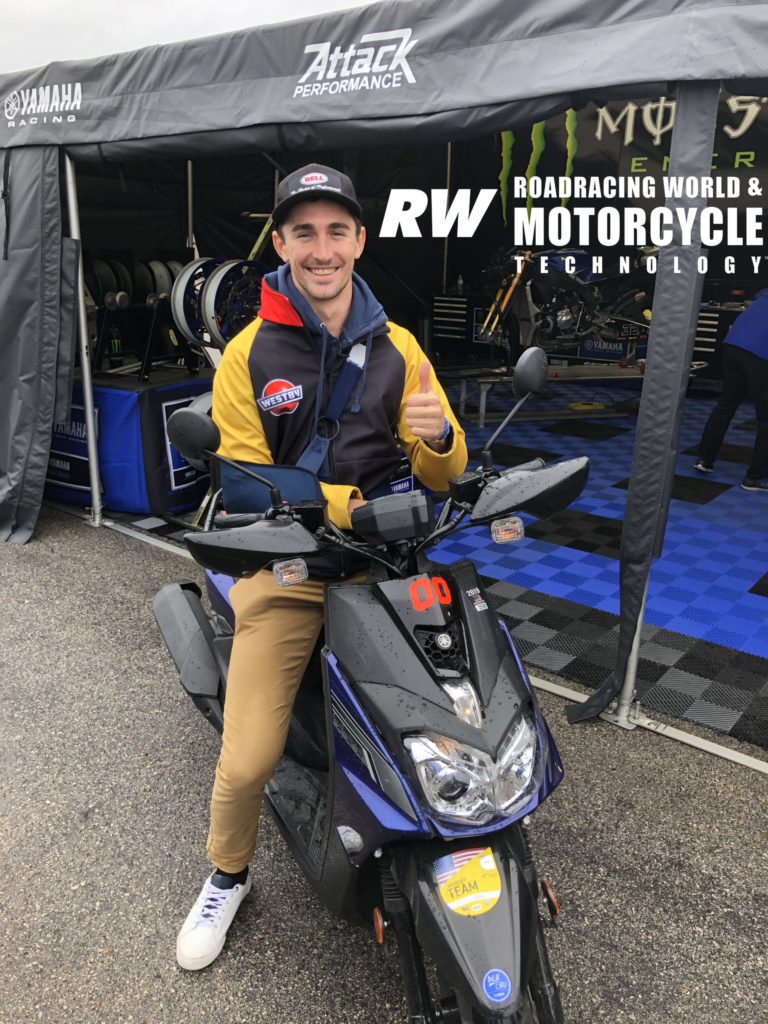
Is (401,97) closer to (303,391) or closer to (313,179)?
(313,179)

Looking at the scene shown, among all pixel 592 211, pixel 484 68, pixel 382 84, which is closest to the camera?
A: pixel 484 68

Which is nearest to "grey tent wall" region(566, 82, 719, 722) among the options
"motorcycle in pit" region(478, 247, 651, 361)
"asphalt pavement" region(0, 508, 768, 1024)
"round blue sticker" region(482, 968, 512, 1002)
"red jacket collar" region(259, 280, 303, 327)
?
"asphalt pavement" region(0, 508, 768, 1024)

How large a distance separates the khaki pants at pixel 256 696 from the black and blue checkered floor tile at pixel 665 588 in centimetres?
164

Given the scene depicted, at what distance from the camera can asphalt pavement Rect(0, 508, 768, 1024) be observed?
6.20ft

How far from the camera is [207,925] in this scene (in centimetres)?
200

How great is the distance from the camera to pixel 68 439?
5.06m

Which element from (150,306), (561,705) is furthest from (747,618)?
(150,306)

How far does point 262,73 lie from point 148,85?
0.73m

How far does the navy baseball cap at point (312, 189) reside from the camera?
1.89 meters

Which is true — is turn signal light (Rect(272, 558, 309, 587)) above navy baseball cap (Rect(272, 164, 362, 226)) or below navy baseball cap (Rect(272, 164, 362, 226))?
below

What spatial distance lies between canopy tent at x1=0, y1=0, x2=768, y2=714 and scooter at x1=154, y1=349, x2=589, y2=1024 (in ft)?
3.89

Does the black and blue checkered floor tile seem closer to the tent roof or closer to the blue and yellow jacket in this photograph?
the blue and yellow jacket

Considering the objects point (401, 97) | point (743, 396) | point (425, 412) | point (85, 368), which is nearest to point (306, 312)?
point (425, 412)

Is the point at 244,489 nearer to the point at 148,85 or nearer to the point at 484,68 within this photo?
the point at 484,68
